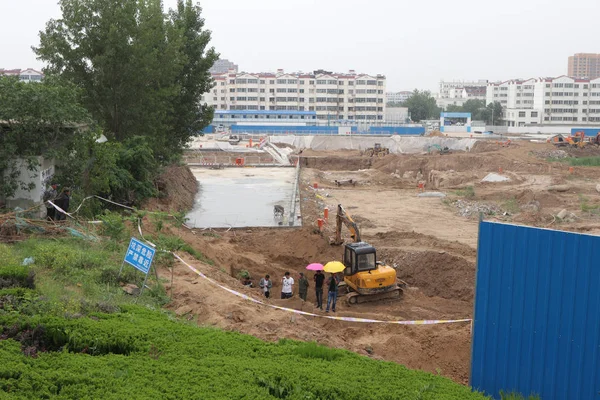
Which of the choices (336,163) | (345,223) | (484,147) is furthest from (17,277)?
(484,147)

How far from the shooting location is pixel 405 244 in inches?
963

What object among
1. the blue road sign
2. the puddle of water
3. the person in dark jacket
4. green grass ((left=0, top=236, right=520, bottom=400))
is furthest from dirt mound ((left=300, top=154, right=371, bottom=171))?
green grass ((left=0, top=236, right=520, bottom=400))

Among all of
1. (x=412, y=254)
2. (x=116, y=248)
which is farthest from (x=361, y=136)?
(x=116, y=248)

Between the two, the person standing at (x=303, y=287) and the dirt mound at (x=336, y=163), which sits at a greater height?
the person standing at (x=303, y=287)

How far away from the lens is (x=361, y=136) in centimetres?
8406

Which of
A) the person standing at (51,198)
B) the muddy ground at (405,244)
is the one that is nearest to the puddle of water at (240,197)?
the muddy ground at (405,244)

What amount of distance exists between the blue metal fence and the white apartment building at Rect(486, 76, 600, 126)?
4926 inches

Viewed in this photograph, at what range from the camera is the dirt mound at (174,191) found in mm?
28125

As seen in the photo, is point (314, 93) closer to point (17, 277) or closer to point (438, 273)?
point (438, 273)

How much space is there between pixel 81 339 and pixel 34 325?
647mm

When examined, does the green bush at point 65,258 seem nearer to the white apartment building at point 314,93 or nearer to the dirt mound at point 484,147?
the dirt mound at point 484,147

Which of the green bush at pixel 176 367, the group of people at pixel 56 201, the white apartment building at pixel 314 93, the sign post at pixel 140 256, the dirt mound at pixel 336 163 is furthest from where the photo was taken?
the white apartment building at pixel 314 93

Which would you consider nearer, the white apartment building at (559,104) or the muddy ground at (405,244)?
the muddy ground at (405,244)

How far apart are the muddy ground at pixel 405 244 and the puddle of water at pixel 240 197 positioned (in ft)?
4.78
